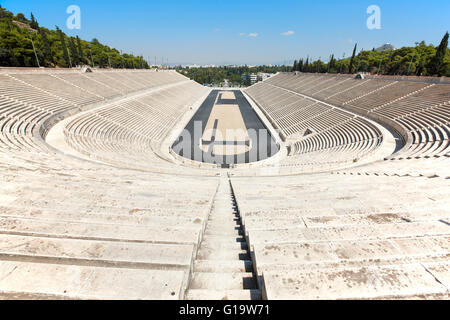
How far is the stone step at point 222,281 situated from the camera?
234 centimetres

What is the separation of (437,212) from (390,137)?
13831 mm

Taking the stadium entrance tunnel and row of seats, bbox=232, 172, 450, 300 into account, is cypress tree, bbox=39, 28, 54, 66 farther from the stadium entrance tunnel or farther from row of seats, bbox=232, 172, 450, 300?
row of seats, bbox=232, 172, 450, 300

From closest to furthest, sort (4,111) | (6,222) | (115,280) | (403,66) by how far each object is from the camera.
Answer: (115,280)
(6,222)
(4,111)
(403,66)

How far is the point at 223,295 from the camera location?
2.09m

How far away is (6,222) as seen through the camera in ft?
9.49

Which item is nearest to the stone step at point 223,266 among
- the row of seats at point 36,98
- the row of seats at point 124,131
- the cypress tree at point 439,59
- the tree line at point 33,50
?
the row of seats at point 124,131

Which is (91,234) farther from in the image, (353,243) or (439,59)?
(439,59)

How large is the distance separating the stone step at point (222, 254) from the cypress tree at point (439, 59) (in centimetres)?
5031

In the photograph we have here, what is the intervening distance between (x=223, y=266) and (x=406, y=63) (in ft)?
204

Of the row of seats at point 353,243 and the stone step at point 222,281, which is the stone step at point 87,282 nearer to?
the stone step at point 222,281

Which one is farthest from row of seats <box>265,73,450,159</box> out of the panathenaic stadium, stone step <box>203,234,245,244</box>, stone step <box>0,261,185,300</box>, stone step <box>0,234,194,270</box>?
stone step <box>0,261,185,300</box>

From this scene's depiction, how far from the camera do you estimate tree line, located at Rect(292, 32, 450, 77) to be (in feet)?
117
